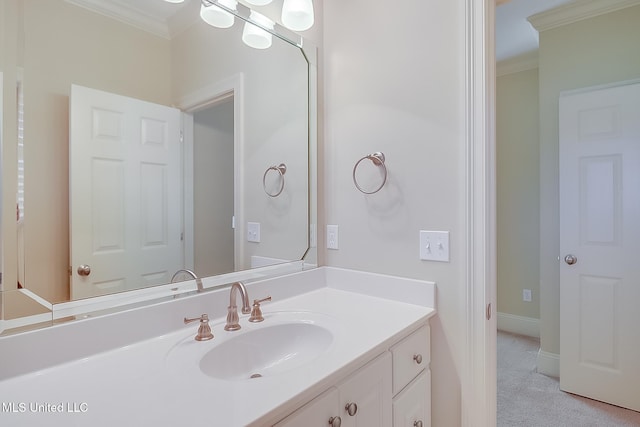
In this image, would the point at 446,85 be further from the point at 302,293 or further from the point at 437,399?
the point at 437,399

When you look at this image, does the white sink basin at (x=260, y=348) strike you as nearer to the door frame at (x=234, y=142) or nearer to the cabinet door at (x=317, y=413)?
the cabinet door at (x=317, y=413)

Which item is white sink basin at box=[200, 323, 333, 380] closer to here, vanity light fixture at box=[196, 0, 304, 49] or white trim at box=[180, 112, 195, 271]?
white trim at box=[180, 112, 195, 271]

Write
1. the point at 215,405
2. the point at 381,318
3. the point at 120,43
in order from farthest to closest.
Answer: the point at 381,318
the point at 120,43
the point at 215,405

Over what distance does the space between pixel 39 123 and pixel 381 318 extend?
46.7 inches

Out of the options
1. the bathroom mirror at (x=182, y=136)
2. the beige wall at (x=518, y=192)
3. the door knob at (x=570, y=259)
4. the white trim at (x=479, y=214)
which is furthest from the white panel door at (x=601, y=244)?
the bathroom mirror at (x=182, y=136)

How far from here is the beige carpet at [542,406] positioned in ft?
5.99

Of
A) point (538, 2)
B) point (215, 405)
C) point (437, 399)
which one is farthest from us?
point (538, 2)

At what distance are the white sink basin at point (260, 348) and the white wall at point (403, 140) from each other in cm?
45

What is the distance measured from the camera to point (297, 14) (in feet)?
4.97

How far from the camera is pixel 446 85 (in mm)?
1243

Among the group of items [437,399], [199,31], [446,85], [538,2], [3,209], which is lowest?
[437,399]

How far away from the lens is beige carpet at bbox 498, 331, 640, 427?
1826 mm

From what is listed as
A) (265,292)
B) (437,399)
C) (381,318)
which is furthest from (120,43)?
(437,399)

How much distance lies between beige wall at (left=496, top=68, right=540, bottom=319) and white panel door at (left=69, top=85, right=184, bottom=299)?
3058mm
